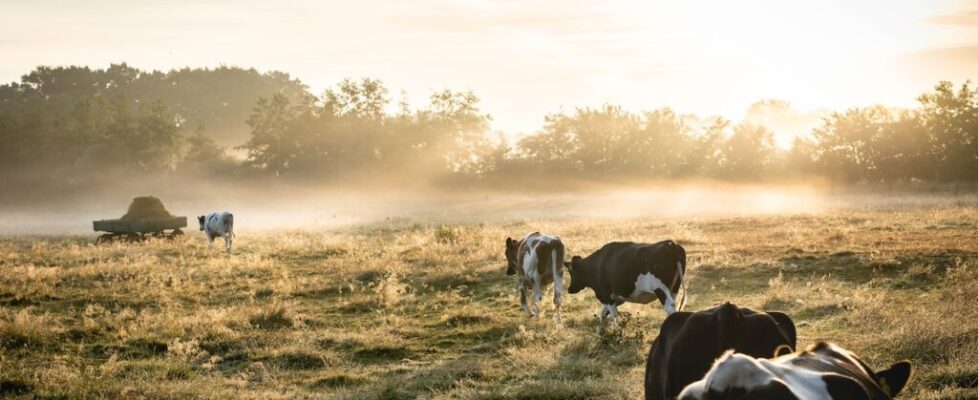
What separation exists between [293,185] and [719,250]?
64.9 m

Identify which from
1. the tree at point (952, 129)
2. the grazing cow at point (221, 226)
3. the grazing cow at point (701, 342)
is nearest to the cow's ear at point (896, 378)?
the grazing cow at point (701, 342)

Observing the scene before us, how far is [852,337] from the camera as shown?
11367 millimetres

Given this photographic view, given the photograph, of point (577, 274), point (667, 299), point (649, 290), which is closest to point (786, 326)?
point (667, 299)

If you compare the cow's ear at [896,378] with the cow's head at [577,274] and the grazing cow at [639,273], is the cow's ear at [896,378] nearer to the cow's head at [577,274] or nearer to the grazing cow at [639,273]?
the grazing cow at [639,273]

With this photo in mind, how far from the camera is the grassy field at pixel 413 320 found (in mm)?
9953

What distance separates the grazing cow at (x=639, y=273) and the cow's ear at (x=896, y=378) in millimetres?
6653

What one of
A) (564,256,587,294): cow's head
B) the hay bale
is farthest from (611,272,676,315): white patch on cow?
the hay bale

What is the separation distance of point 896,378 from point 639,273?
7559mm

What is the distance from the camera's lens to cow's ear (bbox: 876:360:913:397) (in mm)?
5133

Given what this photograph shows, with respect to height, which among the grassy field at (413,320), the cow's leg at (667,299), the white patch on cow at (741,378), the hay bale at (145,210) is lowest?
the grassy field at (413,320)

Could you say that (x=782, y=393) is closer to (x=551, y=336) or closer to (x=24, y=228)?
(x=551, y=336)

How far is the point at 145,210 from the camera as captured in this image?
118 ft

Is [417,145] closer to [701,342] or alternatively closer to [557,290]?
[557,290]

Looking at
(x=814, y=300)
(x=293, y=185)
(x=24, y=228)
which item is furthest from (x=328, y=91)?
(x=814, y=300)
